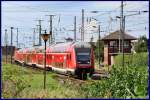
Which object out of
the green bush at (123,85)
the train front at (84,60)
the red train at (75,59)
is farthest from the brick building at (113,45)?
the green bush at (123,85)

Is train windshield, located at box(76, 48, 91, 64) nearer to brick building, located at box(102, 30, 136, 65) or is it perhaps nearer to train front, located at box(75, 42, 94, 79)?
train front, located at box(75, 42, 94, 79)

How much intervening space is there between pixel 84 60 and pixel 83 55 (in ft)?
1.33

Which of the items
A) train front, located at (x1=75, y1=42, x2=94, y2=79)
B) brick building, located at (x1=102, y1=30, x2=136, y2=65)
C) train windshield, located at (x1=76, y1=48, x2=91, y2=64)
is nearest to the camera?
train front, located at (x1=75, y1=42, x2=94, y2=79)

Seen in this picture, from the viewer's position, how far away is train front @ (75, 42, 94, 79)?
125 ft

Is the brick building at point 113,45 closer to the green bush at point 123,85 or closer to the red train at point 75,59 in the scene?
the red train at point 75,59

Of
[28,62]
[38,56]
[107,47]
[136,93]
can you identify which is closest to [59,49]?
[38,56]

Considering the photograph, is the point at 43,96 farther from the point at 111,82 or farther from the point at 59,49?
the point at 59,49

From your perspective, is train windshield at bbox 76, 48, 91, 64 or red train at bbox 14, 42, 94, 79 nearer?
red train at bbox 14, 42, 94, 79

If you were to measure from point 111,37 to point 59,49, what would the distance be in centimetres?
4439

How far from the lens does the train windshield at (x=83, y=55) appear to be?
126 feet

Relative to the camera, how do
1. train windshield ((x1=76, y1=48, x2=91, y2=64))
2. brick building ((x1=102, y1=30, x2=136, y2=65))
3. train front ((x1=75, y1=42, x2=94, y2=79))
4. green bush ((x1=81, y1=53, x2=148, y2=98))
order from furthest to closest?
brick building ((x1=102, y1=30, x2=136, y2=65)), train windshield ((x1=76, y1=48, x2=91, y2=64)), train front ((x1=75, y1=42, x2=94, y2=79)), green bush ((x1=81, y1=53, x2=148, y2=98))

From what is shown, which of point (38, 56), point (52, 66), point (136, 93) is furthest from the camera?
point (38, 56)

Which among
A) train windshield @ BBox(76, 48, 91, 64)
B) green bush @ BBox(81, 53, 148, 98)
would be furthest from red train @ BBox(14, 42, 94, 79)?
green bush @ BBox(81, 53, 148, 98)

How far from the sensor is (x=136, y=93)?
14.0m
